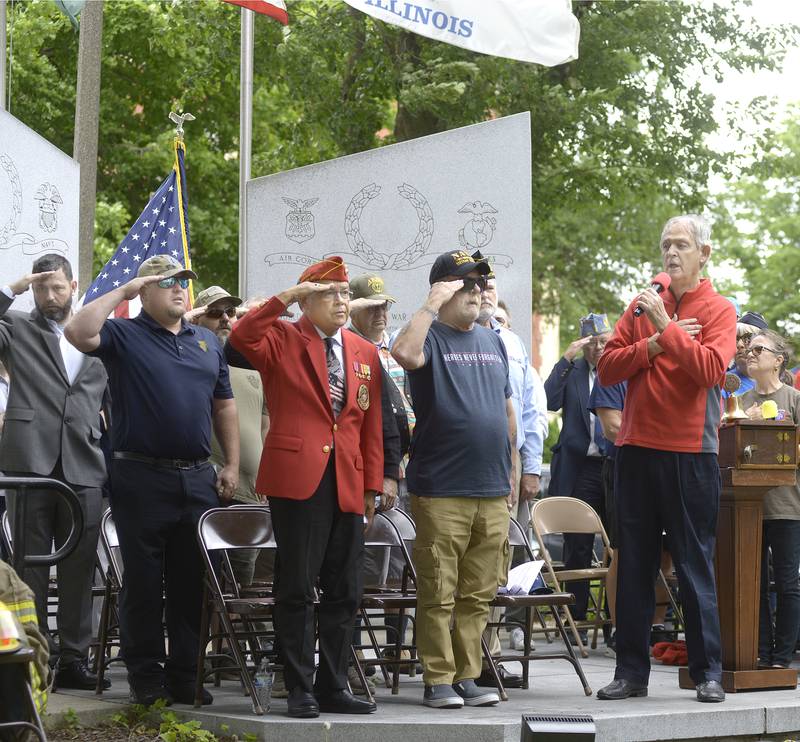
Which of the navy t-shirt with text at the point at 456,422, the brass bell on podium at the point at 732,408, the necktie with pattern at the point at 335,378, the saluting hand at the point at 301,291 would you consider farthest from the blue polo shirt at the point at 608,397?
the saluting hand at the point at 301,291

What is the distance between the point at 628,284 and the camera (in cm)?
2755

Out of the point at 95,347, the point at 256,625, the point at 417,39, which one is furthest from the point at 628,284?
the point at 95,347

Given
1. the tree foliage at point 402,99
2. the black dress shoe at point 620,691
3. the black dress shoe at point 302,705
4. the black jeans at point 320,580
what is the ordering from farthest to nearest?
the tree foliage at point 402,99
the black dress shoe at point 620,691
the black jeans at point 320,580
the black dress shoe at point 302,705

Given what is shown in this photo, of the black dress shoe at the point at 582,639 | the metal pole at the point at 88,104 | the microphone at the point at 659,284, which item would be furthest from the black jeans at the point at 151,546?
the metal pole at the point at 88,104

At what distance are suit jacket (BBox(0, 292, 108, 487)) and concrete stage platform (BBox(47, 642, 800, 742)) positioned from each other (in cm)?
121

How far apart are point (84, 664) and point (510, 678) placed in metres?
2.34

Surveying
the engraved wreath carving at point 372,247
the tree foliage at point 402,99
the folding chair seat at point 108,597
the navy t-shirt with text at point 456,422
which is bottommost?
the folding chair seat at point 108,597

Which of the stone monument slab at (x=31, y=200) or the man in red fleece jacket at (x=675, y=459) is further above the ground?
the stone monument slab at (x=31, y=200)

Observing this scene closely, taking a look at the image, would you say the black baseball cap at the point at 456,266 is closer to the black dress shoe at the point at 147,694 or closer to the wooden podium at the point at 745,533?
the wooden podium at the point at 745,533

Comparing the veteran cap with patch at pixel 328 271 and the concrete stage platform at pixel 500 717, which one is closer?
the concrete stage platform at pixel 500 717

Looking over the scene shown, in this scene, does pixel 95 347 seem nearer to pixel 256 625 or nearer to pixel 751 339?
pixel 256 625

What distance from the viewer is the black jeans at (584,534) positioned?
1027cm

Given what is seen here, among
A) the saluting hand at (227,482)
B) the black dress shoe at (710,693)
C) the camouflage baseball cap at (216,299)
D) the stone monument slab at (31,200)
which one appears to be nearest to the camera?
the black dress shoe at (710,693)

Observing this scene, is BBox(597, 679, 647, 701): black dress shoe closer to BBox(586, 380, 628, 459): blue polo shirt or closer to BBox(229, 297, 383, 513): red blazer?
BBox(229, 297, 383, 513): red blazer
